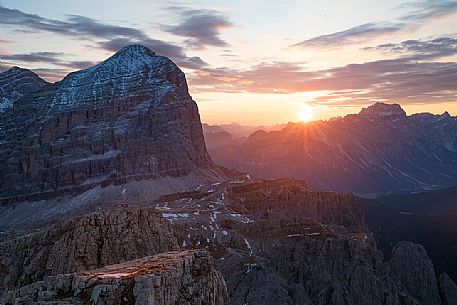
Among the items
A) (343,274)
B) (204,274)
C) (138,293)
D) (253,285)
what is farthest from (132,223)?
(343,274)

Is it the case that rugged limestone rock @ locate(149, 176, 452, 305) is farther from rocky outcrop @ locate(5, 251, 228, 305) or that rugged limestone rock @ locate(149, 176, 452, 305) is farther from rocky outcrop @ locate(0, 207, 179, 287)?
rocky outcrop @ locate(5, 251, 228, 305)

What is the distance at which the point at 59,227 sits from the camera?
7488 centimetres

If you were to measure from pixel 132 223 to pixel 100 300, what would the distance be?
33436 millimetres

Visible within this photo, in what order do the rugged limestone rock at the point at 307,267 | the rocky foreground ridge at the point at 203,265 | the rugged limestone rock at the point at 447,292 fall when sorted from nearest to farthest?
the rocky foreground ridge at the point at 203,265
the rugged limestone rock at the point at 307,267
the rugged limestone rock at the point at 447,292

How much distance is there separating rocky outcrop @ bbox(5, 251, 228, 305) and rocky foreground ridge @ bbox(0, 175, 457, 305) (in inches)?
3.5

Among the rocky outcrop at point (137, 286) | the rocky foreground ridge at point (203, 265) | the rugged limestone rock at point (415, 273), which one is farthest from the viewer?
the rugged limestone rock at point (415, 273)

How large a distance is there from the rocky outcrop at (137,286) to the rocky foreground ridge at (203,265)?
0.29ft

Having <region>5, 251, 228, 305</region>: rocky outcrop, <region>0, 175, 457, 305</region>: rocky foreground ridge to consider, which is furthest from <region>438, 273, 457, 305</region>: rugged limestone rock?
<region>5, 251, 228, 305</region>: rocky outcrop

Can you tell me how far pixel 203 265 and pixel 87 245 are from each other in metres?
23.9

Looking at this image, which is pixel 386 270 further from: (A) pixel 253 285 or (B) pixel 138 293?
(B) pixel 138 293

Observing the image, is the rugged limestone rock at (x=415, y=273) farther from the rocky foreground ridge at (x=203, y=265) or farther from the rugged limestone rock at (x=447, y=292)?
the rugged limestone rock at (x=447, y=292)

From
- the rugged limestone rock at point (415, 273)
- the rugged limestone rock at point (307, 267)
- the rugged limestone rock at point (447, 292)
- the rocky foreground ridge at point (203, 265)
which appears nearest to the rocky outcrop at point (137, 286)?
the rocky foreground ridge at point (203, 265)

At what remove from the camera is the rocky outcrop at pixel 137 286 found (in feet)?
138

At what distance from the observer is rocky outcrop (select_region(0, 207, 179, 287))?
6819 centimetres
